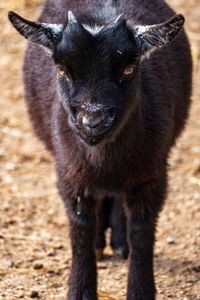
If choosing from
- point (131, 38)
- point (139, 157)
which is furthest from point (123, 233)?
point (131, 38)

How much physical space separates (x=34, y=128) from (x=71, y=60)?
2570 mm

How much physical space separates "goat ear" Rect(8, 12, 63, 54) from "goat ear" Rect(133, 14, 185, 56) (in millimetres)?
616

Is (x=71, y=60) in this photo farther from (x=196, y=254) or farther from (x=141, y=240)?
(x=196, y=254)

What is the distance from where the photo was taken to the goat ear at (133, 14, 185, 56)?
7.23 meters

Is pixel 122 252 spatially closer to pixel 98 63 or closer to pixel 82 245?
pixel 82 245

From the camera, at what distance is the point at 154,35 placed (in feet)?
24.1

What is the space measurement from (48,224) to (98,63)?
371 cm

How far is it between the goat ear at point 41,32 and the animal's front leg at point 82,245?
1.28 metres

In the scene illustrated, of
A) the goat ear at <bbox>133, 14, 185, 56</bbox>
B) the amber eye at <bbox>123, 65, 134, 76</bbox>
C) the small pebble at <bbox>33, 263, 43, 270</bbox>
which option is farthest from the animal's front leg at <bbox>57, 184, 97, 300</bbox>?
the goat ear at <bbox>133, 14, 185, 56</bbox>

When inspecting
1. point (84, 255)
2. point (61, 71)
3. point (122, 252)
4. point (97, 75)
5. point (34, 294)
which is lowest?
point (34, 294)

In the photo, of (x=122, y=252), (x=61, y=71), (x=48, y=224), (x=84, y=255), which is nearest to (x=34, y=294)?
(x=84, y=255)

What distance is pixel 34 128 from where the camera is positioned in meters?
9.60

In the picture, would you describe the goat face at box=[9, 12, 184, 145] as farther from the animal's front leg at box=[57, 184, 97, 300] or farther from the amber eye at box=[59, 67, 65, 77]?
the animal's front leg at box=[57, 184, 97, 300]

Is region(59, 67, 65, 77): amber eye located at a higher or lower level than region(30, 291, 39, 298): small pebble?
higher
